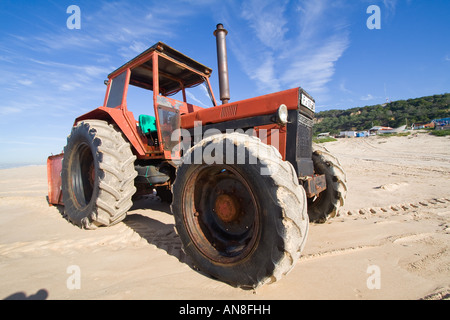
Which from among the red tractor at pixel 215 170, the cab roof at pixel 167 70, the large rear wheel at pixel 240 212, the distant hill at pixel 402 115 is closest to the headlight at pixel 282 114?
the red tractor at pixel 215 170

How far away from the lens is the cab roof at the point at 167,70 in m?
3.31

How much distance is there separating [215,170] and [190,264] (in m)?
0.87

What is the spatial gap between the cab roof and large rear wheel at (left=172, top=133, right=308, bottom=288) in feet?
7.40

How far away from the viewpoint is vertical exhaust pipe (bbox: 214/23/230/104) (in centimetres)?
306

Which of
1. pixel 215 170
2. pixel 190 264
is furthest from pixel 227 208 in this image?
Result: pixel 190 264

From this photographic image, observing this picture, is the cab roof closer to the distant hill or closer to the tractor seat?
the tractor seat

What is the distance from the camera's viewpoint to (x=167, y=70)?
383cm

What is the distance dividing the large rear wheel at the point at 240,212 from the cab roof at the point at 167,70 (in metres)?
2.25

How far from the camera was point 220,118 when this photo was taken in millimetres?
2646

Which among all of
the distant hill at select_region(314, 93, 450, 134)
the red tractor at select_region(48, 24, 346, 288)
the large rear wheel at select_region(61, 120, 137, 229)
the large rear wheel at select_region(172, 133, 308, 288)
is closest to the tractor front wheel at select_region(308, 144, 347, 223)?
the red tractor at select_region(48, 24, 346, 288)

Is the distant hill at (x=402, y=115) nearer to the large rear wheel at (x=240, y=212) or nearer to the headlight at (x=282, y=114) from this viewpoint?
the headlight at (x=282, y=114)

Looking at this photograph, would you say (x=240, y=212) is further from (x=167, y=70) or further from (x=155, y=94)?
(x=167, y=70)
